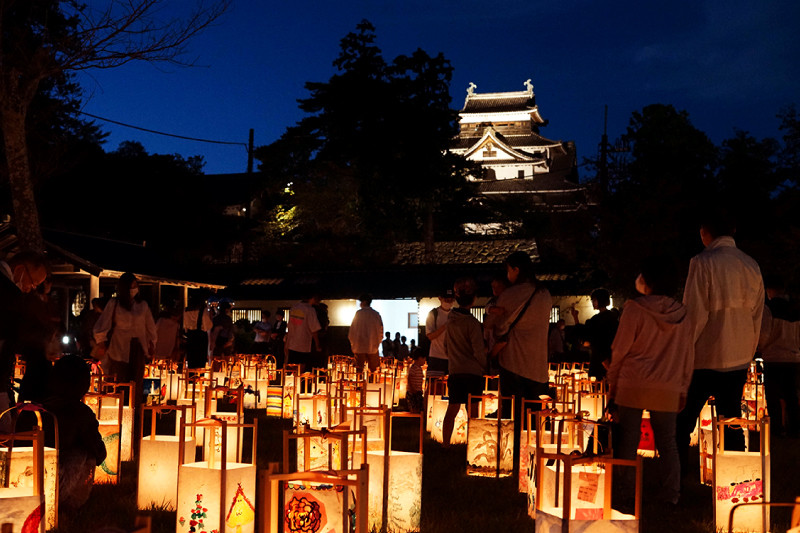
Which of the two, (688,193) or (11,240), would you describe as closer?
(11,240)

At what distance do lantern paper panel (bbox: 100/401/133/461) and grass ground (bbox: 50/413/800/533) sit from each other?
0.14 m

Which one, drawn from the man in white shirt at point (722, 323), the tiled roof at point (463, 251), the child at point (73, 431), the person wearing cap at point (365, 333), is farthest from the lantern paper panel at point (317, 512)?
the tiled roof at point (463, 251)

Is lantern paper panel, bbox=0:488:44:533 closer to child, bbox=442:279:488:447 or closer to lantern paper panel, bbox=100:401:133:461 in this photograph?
lantern paper panel, bbox=100:401:133:461

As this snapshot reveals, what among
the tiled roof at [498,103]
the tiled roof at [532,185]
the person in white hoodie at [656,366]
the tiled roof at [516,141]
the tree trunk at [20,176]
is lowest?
the person in white hoodie at [656,366]

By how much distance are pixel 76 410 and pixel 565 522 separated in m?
3.27

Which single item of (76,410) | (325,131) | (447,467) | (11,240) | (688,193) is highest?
(325,131)

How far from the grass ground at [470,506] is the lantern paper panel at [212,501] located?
646mm

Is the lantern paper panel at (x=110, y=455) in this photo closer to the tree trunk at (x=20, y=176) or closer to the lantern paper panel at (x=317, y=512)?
the lantern paper panel at (x=317, y=512)

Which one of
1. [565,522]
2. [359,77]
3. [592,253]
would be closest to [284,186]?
[359,77]

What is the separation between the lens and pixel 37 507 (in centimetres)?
357

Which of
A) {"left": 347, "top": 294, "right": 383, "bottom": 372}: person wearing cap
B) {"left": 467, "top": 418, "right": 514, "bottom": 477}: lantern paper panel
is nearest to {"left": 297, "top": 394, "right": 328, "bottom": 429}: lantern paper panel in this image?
{"left": 467, "top": 418, "right": 514, "bottom": 477}: lantern paper panel

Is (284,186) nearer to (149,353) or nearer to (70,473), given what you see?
(149,353)

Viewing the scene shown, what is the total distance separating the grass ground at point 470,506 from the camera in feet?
17.2

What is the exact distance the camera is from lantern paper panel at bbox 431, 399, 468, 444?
853 centimetres
